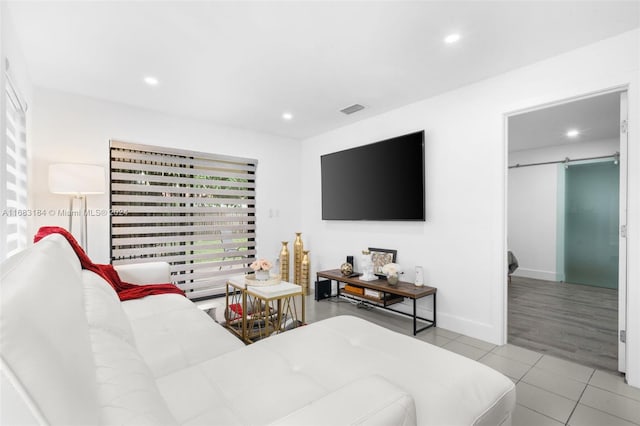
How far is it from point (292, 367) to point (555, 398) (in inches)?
72.1

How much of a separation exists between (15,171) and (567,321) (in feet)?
17.8

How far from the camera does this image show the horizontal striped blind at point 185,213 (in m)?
3.56

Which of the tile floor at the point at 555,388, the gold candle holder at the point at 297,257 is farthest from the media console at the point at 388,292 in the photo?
the gold candle holder at the point at 297,257

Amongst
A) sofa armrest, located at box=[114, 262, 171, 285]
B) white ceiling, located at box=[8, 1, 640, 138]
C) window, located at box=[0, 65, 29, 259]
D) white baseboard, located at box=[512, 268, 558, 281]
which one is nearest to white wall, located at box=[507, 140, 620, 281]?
white baseboard, located at box=[512, 268, 558, 281]

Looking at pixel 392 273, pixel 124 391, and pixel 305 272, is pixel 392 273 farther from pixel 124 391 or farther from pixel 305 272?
pixel 124 391

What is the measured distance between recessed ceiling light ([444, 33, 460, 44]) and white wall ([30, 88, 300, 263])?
3024 mm

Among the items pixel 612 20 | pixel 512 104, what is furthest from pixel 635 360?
pixel 612 20

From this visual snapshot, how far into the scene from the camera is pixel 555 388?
6.86ft

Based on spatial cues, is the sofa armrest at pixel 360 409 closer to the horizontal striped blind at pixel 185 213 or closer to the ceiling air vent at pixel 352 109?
the ceiling air vent at pixel 352 109

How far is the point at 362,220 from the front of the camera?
13.5 ft

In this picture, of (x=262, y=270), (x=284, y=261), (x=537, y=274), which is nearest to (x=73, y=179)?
(x=262, y=270)

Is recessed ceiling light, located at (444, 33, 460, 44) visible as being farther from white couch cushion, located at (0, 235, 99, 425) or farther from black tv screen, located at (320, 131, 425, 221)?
white couch cushion, located at (0, 235, 99, 425)

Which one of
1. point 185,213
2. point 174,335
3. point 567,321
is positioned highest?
point 185,213

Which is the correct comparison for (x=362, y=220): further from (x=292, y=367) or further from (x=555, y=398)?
(x=292, y=367)
